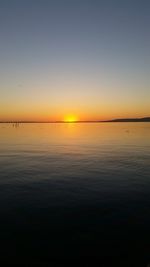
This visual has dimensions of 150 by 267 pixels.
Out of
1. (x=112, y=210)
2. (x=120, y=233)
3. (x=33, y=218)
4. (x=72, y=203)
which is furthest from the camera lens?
(x=72, y=203)

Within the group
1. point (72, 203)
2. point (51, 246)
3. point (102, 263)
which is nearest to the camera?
point (102, 263)

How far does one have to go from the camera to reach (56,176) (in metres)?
27.4

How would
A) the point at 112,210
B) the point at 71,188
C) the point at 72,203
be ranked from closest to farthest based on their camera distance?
the point at 112,210
the point at 72,203
the point at 71,188

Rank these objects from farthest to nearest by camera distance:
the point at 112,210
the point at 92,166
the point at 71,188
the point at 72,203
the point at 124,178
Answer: the point at 92,166
the point at 124,178
the point at 71,188
the point at 72,203
the point at 112,210

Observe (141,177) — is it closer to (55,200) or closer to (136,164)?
(136,164)

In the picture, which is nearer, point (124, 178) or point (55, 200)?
point (55, 200)

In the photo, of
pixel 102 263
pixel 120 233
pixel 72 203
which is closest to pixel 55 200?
pixel 72 203

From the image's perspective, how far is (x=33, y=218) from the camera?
15.6 metres

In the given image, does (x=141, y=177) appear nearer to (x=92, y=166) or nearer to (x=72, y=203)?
(x=92, y=166)

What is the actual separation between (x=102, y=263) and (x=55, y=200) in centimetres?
847

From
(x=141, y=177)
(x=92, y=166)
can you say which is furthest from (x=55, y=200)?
(x=92, y=166)

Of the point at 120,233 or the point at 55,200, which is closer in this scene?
the point at 120,233

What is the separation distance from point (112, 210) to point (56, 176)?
11260 millimetres

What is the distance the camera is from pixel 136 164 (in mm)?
34344
